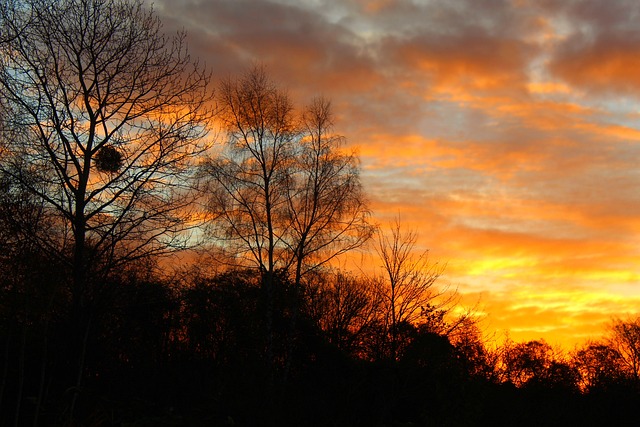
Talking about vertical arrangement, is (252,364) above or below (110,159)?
below

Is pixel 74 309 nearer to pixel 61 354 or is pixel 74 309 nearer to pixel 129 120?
pixel 61 354

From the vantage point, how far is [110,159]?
1396 cm

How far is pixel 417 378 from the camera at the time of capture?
1892 centimetres

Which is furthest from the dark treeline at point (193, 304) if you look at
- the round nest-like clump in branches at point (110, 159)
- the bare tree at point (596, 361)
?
the bare tree at point (596, 361)

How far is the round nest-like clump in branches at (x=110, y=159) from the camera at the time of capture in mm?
13969

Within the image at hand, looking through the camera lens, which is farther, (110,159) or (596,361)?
(596,361)

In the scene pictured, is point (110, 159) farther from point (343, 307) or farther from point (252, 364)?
point (343, 307)

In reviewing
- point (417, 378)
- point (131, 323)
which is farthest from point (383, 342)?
point (131, 323)

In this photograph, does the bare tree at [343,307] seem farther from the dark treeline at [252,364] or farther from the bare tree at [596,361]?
the bare tree at [596,361]

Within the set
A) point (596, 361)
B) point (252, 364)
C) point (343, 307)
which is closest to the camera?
point (252, 364)

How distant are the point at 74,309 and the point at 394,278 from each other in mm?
11487

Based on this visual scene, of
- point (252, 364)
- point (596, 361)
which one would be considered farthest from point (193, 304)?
point (596, 361)

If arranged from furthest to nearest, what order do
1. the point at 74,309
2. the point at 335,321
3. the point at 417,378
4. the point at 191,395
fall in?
the point at 335,321 < the point at 417,378 < the point at 191,395 < the point at 74,309

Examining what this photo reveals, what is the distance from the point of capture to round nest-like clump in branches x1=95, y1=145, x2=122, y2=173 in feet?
45.8
